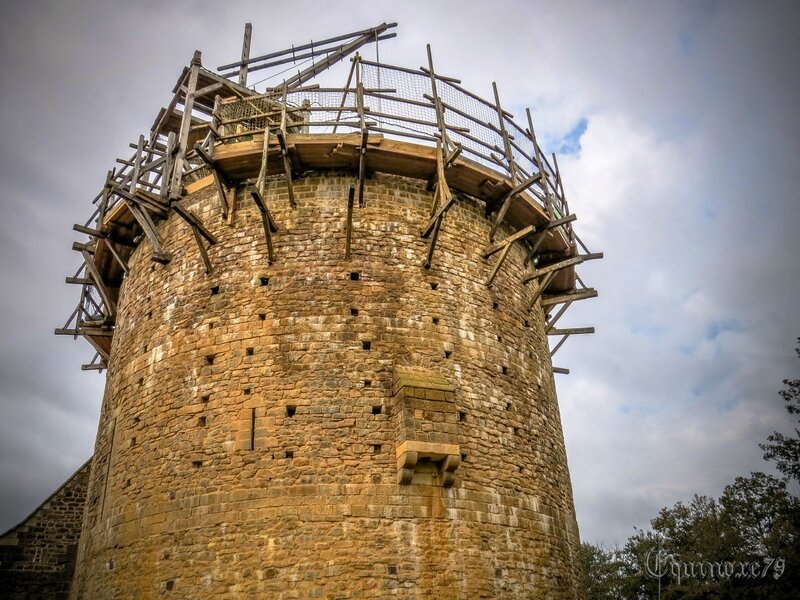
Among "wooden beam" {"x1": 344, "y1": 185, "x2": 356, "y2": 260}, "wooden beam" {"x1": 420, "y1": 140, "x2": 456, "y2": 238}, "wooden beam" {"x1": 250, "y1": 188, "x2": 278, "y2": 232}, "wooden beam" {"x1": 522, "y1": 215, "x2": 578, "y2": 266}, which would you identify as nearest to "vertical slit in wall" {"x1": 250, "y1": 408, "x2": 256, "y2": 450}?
"wooden beam" {"x1": 344, "y1": 185, "x2": 356, "y2": 260}

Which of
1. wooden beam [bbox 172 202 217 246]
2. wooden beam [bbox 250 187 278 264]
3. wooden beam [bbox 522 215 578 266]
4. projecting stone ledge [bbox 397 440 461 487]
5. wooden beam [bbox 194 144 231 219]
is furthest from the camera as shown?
wooden beam [bbox 522 215 578 266]

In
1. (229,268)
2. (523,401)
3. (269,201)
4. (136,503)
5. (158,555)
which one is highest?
(269,201)

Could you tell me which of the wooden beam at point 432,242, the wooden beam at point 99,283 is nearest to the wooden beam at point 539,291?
the wooden beam at point 432,242

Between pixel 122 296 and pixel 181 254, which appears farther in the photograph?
pixel 122 296

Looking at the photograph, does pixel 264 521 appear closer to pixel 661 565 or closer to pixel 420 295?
pixel 420 295

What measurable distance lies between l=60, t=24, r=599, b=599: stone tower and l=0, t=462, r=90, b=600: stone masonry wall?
4.16 metres

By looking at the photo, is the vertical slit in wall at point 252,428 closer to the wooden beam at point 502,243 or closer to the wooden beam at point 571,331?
the wooden beam at point 502,243

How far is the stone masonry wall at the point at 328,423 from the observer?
9.47m

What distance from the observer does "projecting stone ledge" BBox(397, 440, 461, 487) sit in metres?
9.67

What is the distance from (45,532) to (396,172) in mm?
11819

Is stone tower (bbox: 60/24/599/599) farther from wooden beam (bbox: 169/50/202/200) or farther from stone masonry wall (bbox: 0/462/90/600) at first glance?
stone masonry wall (bbox: 0/462/90/600)

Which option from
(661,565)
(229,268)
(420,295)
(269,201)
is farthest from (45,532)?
(661,565)

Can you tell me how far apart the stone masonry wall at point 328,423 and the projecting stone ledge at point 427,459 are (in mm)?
33

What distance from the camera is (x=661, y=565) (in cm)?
2314
